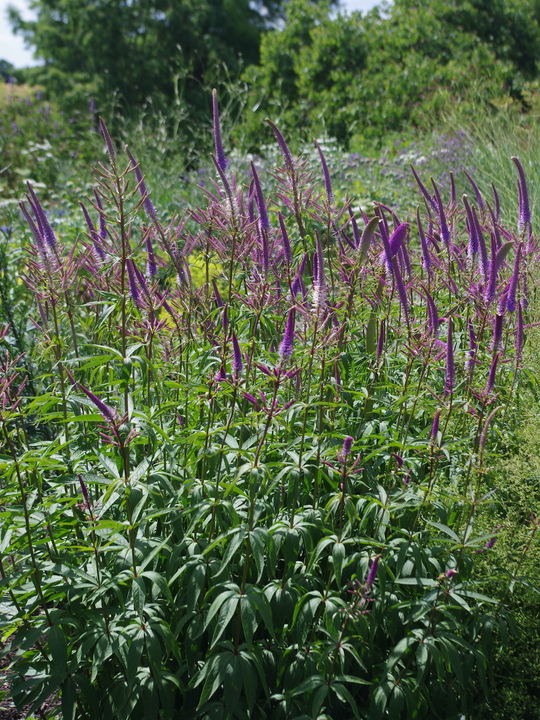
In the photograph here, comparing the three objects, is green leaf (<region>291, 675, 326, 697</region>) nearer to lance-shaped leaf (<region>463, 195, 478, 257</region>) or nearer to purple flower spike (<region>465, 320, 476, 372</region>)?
purple flower spike (<region>465, 320, 476, 372</region>)

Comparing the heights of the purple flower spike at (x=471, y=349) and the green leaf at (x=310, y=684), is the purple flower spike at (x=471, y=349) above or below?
above

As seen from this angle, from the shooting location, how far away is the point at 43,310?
3389mm

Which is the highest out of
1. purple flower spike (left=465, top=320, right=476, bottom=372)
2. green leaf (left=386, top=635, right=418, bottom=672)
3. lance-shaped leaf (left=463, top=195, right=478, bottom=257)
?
lance-shaped leaf (left=463, top=195, right=478, bottom=257)

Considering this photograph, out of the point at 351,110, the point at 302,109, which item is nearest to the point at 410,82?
the point at 351,110

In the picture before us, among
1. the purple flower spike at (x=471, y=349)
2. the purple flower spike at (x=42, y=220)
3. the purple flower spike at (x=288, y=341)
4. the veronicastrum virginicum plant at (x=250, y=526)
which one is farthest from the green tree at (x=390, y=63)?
the purple flower spike at (x=288, y=341)

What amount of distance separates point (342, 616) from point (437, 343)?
1.14 metres

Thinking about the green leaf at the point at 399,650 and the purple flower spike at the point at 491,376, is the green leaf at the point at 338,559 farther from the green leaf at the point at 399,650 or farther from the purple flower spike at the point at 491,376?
the purple flower spike at the point at 491,376

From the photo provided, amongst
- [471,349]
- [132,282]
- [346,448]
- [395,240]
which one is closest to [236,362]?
[346,448]

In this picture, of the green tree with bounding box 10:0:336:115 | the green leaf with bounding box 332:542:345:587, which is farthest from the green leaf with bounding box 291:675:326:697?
the green tree with bounding box 10:0:336:115

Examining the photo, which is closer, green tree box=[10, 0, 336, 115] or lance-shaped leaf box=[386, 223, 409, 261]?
lance-shaped leaf box=[386, 223, 409, 261]

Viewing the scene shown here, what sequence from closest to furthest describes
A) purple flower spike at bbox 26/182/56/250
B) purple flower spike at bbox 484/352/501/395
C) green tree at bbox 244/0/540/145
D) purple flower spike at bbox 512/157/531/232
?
1. purple flower spike at bbox 484/352/501/395
2. purple flower spike at bbox 26/182/56/250
3. purple flower spike at bbox 512/157/531/232
4. green tree at bbox 244/0/540/145

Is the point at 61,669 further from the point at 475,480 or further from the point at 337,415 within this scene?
the point at 475,480

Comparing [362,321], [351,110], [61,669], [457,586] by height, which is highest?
[351,110]

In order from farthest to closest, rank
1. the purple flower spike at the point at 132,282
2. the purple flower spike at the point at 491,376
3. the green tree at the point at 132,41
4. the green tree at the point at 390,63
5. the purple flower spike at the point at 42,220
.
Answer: the green tree at the point at 132,41
the green tree at the point at 390,63
the purple flower spike at the point at 132,282
the purple flower spike at the point at 42,220
the purple flower spike at the point at 491,376
